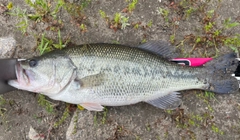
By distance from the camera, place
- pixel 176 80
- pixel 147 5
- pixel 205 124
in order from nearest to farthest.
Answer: pixel 176 80
pixel 205 124
pixel 147 5

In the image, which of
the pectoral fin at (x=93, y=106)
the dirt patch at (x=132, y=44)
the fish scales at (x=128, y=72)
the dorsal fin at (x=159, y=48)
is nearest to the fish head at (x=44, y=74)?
the fish scales at (x=128, y=72)

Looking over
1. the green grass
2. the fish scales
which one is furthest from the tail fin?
the green grass

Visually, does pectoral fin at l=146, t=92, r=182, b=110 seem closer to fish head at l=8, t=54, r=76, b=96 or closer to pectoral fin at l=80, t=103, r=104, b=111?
pectoral fin at l=80, t=103, r=104, b=111

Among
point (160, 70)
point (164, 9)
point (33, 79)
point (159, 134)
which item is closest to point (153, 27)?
point (164, 9)

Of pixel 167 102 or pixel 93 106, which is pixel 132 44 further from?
pixel 93 106

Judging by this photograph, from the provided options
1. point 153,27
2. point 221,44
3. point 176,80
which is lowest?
point 176,80

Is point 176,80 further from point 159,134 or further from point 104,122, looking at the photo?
point 104,122

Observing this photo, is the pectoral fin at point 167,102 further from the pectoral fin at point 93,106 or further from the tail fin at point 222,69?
the pectoral fin at point 93,106
